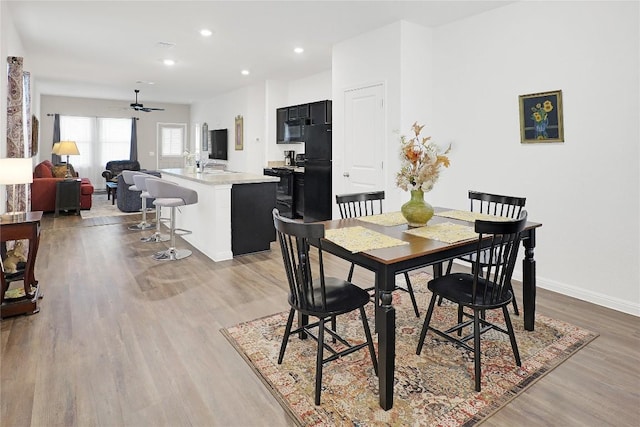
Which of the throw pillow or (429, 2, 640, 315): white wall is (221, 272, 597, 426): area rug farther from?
the throw pillow

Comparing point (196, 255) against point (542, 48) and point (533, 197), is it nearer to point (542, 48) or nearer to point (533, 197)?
point (533, 197)

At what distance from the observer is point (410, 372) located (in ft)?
7.48

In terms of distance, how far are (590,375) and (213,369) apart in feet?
7.15

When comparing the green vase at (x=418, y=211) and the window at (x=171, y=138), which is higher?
the window at (x=171, y=138)

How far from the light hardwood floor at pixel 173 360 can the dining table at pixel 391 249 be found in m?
0.51

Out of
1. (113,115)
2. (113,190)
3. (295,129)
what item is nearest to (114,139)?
(113,115)

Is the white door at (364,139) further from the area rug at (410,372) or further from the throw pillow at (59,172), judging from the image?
the throw pillow at (59,172)

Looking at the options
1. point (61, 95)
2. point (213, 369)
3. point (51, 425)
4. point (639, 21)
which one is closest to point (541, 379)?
point (213, 369)

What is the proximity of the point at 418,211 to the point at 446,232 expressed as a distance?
24 centimetres

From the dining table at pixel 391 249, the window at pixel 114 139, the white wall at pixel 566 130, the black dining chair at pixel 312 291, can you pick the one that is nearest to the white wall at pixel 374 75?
the white wall at pixel 566 130

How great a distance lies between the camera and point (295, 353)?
2477mm

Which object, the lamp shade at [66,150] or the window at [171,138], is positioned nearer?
the lamp shade at [66,150]

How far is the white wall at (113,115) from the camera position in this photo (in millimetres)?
10953

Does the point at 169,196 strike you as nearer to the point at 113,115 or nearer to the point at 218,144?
the point at 218,144
